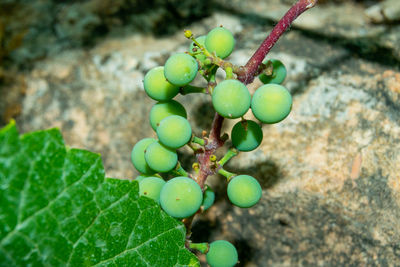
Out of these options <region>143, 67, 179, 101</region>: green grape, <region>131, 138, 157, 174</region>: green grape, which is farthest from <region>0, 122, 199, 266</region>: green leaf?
<region>143, 67, 179, 101</region>: green grape

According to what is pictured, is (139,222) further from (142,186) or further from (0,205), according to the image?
(0,205)

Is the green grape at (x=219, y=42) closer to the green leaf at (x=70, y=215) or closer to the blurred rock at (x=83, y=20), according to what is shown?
the green leaf at (x=70, y=215)

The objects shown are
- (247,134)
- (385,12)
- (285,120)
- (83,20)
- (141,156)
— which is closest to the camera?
(247,134)

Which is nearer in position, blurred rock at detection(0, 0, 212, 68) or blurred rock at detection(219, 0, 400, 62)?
blurred rock at detection(219, 0, 400, 62)

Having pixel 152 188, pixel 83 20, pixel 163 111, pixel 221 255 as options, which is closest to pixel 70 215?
pixel 152 188

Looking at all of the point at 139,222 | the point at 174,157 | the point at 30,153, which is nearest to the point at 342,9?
the point at 174,157

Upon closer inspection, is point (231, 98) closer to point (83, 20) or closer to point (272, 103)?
point (272, 103)

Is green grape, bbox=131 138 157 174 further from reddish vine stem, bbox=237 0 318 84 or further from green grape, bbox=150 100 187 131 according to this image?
reddish vine stem, bbox=237 0 318 84

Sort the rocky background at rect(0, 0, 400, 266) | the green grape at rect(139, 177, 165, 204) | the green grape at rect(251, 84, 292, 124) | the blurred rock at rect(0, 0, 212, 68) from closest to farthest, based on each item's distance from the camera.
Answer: the green grape at rect(251, 84, 292, 124)
the green grape at rect(139, 177, 165, 204)
the rocky background at rect(0, 0, 400, 266)
the blurred rock at rect(0, 0, 212, 68)
